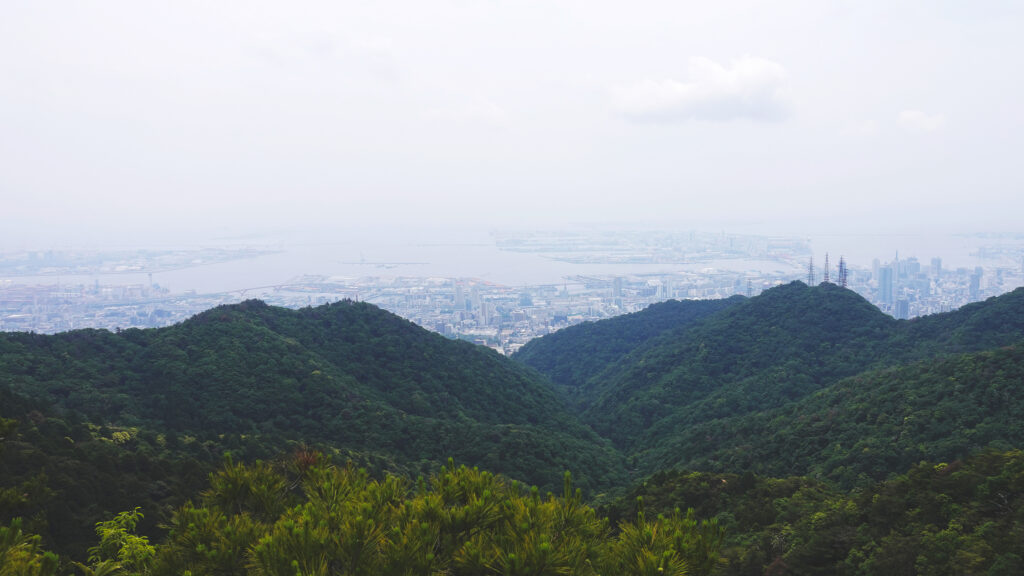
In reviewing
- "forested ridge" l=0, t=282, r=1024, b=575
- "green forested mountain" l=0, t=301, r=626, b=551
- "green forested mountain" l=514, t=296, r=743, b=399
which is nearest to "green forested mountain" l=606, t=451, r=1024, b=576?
"forested ridge" l=0, t=282, r=1024, b=575

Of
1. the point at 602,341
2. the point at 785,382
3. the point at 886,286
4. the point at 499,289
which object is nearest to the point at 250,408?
the point at 785,382

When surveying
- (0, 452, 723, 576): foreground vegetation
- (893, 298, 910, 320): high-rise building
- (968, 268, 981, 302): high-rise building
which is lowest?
(893, 298, 910, 320): high-rise building

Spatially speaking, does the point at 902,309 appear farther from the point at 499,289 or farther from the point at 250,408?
the point at 250,408

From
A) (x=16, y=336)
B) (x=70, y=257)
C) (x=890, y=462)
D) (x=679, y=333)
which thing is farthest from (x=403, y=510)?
(x=70, y=257)

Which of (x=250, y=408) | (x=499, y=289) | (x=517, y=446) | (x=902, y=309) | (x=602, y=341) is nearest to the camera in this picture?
(x=250, y=408)

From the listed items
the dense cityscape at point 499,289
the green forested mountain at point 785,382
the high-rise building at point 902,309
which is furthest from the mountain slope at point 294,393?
the high-rise building at point 902,309

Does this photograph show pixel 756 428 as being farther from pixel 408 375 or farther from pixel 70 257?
pixel 70 257

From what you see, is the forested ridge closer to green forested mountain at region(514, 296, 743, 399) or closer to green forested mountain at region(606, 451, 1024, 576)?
green forested mountain at region(606, 451, 1024, 576)
